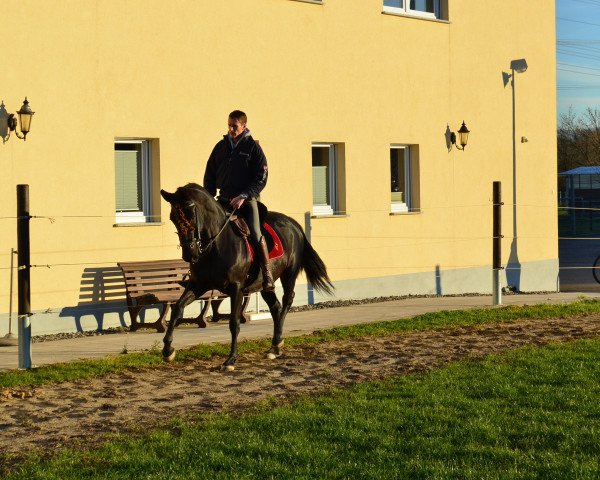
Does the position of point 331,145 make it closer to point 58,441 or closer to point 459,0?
point 459,0

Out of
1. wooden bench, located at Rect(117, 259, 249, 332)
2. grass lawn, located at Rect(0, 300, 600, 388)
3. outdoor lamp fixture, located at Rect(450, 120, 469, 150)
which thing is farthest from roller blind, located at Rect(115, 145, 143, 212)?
outdoor lamp fixture, located at Rect(450, 120, 469, 150)

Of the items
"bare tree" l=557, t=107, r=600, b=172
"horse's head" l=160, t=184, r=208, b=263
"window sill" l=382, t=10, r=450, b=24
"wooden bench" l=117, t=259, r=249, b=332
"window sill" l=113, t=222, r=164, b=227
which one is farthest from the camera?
"bare tree" l=557, t=107, r=600, b=172

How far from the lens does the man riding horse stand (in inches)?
497

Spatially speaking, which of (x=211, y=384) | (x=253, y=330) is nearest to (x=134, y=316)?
(x=253, y=330)

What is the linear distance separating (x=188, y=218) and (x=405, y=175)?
1178 cm

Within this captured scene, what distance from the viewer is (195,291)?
12.4 m

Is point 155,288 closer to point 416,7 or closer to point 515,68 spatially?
point 416,7

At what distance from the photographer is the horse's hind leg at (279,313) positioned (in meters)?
13.1

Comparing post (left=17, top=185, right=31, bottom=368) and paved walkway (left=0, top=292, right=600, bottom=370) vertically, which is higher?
post (left=17, top=185, right=31, bottom=368)

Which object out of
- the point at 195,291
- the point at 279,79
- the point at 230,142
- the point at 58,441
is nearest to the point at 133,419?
the point at 58,441

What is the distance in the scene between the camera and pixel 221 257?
40.3 feet

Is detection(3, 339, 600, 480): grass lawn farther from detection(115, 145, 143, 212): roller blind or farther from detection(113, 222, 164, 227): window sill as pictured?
detection(115, 145, 143, 212): roller blind

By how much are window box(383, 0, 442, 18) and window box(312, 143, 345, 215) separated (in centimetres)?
303

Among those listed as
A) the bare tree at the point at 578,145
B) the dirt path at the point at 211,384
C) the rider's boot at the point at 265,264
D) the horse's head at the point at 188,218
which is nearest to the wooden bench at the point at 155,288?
the dirt path at the point at 211,384
